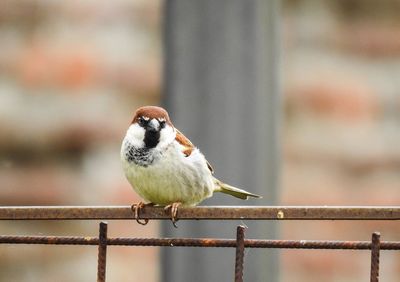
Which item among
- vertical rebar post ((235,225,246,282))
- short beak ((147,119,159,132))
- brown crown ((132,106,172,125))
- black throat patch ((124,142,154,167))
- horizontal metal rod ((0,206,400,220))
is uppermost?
brown crown ((132,106,172,125))

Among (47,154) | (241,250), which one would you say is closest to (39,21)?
(47,154)

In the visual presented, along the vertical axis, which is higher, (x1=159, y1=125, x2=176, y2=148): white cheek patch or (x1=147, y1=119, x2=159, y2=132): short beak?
(x1=147, y1=119, x2=159, y2=132): short beak

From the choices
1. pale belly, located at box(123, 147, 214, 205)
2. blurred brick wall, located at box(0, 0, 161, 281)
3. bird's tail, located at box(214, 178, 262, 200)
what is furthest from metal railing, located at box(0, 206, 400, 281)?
blurred brick wall, located at box(0, 0, 161, 281)

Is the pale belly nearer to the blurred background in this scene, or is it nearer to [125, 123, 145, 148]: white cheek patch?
[125, 123, 145, 148]: white cheek patch

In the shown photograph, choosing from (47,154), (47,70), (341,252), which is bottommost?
(341,252)

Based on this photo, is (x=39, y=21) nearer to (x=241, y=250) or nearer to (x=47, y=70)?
(x=47, y=70)

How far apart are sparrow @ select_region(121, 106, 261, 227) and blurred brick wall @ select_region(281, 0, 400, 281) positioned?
0.51 m

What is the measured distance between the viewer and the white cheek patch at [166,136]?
1.67 m

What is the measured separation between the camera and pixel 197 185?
1.69 metres

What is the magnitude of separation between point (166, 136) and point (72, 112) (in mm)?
556

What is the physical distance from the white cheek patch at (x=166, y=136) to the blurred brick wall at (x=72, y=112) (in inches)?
18.7

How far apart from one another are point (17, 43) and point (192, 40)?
2.73 ft

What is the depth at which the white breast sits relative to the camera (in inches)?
64.4

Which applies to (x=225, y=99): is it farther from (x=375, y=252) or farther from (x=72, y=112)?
(x=72, y=112)
